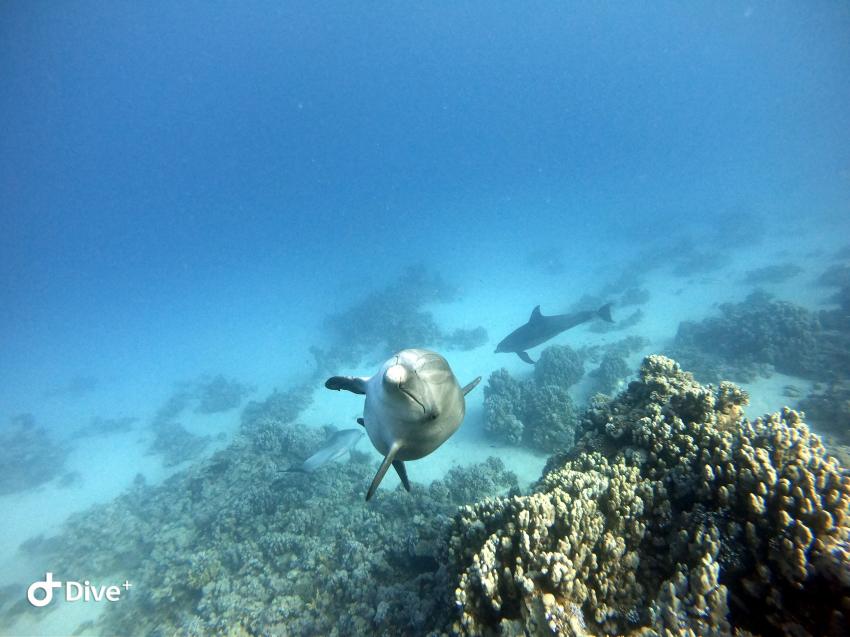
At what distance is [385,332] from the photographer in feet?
68.2

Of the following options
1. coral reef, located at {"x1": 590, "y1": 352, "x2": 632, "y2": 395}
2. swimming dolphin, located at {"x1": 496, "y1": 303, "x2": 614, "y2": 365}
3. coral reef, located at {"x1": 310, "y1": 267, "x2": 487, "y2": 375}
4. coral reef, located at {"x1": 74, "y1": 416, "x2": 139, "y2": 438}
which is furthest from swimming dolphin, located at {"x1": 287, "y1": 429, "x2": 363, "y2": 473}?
coral reef, located at {"x1": 74, "y1": 416, "x2": 139, "y2": 438}

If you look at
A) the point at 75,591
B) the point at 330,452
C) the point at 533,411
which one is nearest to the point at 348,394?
the point at 330,452

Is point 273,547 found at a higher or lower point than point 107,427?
lower

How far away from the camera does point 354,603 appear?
5031 millimetres

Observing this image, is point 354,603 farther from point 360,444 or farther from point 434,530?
point 360,444

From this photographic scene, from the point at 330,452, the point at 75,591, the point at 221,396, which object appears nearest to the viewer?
the point at 330,452

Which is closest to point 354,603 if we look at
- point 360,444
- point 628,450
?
point 628,450

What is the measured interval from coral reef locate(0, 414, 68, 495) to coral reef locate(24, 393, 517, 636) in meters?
7.77

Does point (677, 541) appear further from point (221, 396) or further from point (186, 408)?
point (186, 408)

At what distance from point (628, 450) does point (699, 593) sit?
1847mm

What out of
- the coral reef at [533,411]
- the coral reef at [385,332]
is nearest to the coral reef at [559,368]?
the coral reef at [533,411]

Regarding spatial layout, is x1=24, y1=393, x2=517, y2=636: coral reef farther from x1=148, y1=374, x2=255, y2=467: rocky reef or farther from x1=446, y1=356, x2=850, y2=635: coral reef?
x1=148, y1=374, x2=255, y2=467: rocky reef

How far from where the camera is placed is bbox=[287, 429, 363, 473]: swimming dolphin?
8.66m

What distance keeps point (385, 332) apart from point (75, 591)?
15.0 m
